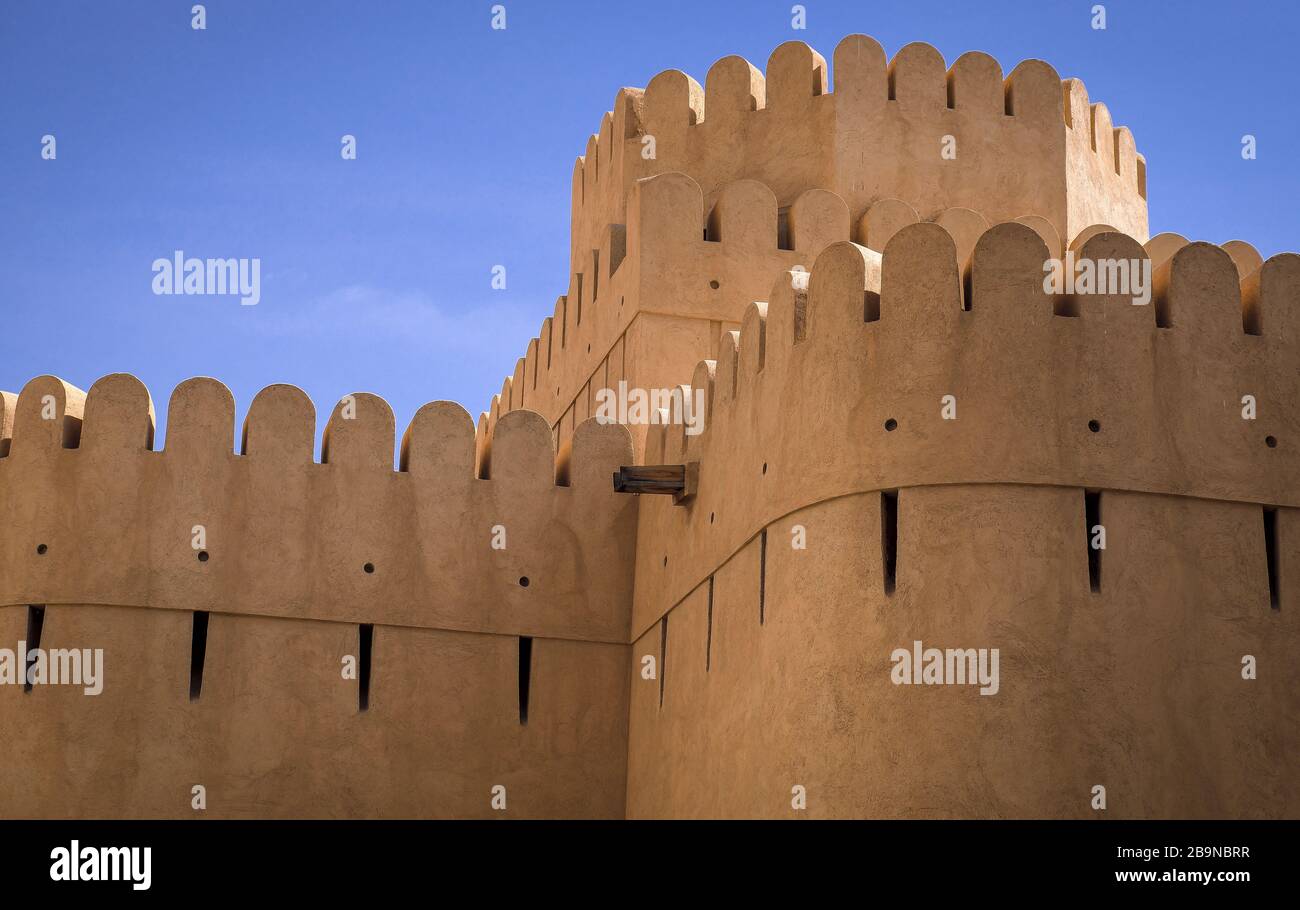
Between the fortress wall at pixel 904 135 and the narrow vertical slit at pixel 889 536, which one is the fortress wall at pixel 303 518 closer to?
the narrow vertical slit at pixel 889 536

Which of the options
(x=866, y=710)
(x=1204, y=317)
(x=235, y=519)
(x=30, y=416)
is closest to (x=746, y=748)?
(x=866, y=710)

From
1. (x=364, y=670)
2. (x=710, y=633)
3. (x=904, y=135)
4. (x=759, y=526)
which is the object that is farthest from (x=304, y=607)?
(x=904, y=135)

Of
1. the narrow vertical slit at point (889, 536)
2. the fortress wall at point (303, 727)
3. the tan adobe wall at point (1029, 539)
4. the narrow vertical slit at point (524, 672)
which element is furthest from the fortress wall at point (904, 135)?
the narrow vertical slit at point (889, 536)

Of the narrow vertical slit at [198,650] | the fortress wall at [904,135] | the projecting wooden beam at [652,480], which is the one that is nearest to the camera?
the projecting wooden beam at [652,480]

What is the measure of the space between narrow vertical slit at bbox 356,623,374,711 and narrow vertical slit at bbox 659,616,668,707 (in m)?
2.60

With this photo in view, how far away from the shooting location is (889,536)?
485 inches

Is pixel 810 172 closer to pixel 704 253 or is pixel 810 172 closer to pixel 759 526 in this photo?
pixel 704 253

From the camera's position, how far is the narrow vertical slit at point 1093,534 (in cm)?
1182

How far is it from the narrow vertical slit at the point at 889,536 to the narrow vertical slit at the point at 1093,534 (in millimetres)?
1267

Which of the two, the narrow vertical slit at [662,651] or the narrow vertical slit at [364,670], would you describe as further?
the narrow vertical slit at [364,670]

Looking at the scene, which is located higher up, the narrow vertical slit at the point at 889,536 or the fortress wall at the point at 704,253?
the fortress wall at the point at 704,253

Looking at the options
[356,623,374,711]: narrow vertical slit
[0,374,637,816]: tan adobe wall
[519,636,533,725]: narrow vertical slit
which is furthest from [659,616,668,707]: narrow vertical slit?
[356,623,374,711]: narrow vertical slit

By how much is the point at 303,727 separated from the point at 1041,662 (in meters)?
7.07
